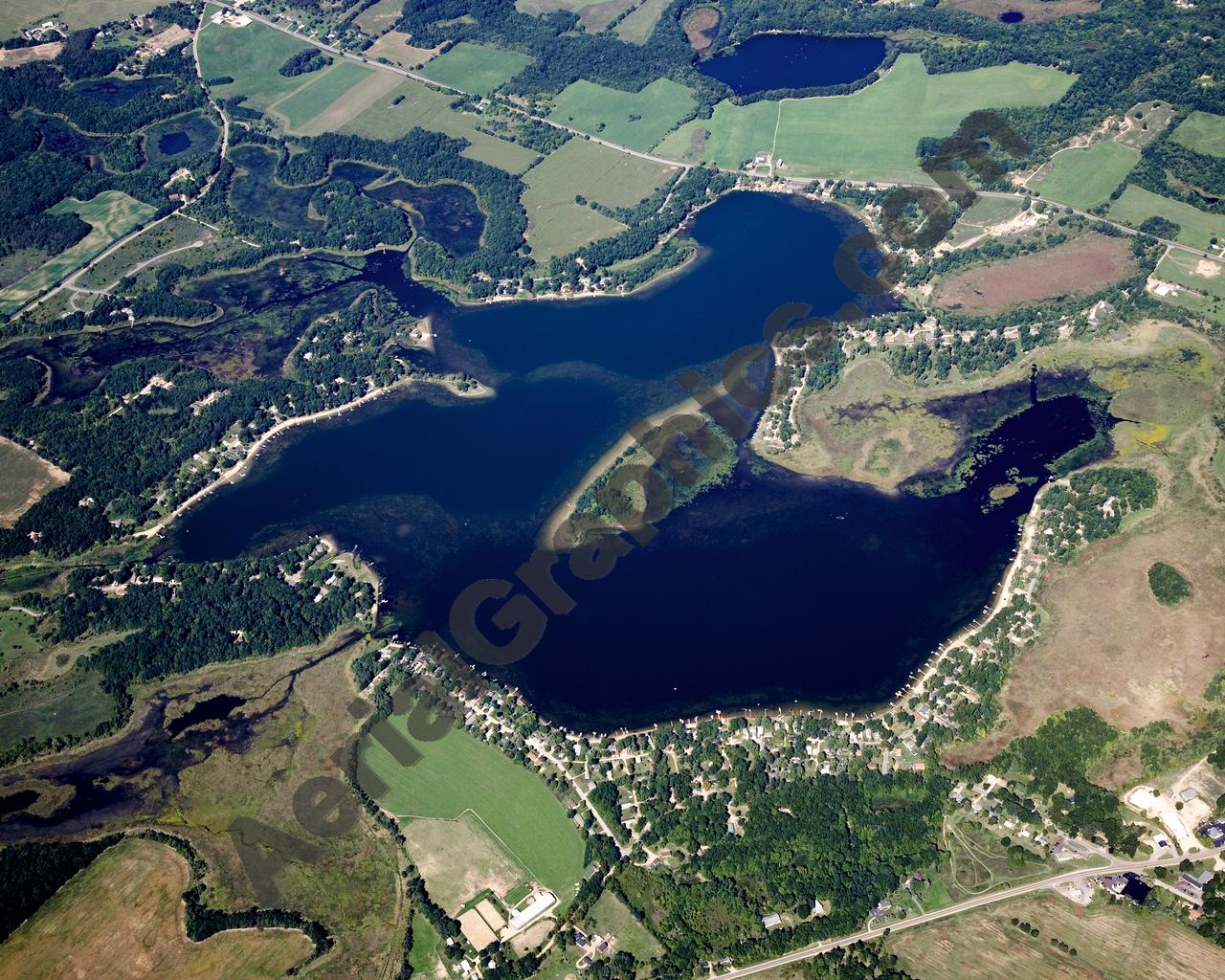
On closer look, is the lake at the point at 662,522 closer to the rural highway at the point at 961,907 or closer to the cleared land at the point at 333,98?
the rural highway at the point at 961,907

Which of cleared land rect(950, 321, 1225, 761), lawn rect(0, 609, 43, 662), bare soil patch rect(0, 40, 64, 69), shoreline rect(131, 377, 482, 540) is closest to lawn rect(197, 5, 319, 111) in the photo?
bare soil patch rect(0, 40, 64, 69)

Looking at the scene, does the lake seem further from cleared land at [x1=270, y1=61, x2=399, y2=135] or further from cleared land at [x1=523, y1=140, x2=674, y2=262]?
cleared land at [x1=270, y1=61, x2=399, y2=135]

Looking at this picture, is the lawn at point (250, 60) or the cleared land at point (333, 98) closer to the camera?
the cleared land at point (333, 98)

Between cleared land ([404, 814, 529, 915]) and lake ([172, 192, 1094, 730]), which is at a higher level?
lake ([172, 192, 1094, 730])

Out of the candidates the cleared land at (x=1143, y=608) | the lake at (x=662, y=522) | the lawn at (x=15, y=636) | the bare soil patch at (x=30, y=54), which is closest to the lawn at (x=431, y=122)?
the lake at (x=662, y=522)

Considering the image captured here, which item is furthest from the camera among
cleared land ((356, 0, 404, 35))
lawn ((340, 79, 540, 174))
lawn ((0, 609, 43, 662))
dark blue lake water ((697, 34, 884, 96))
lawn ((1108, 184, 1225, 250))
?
cleared land ((356, 0, 404, 35))

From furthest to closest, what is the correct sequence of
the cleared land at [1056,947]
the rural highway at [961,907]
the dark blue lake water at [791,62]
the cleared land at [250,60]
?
the cleared land at [250,60] → the dark blue lake water at [791,62] → the rural highway at [961,907] → the cleared land at [1056,947]

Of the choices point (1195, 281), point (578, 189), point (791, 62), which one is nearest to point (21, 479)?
point (578, 189)
